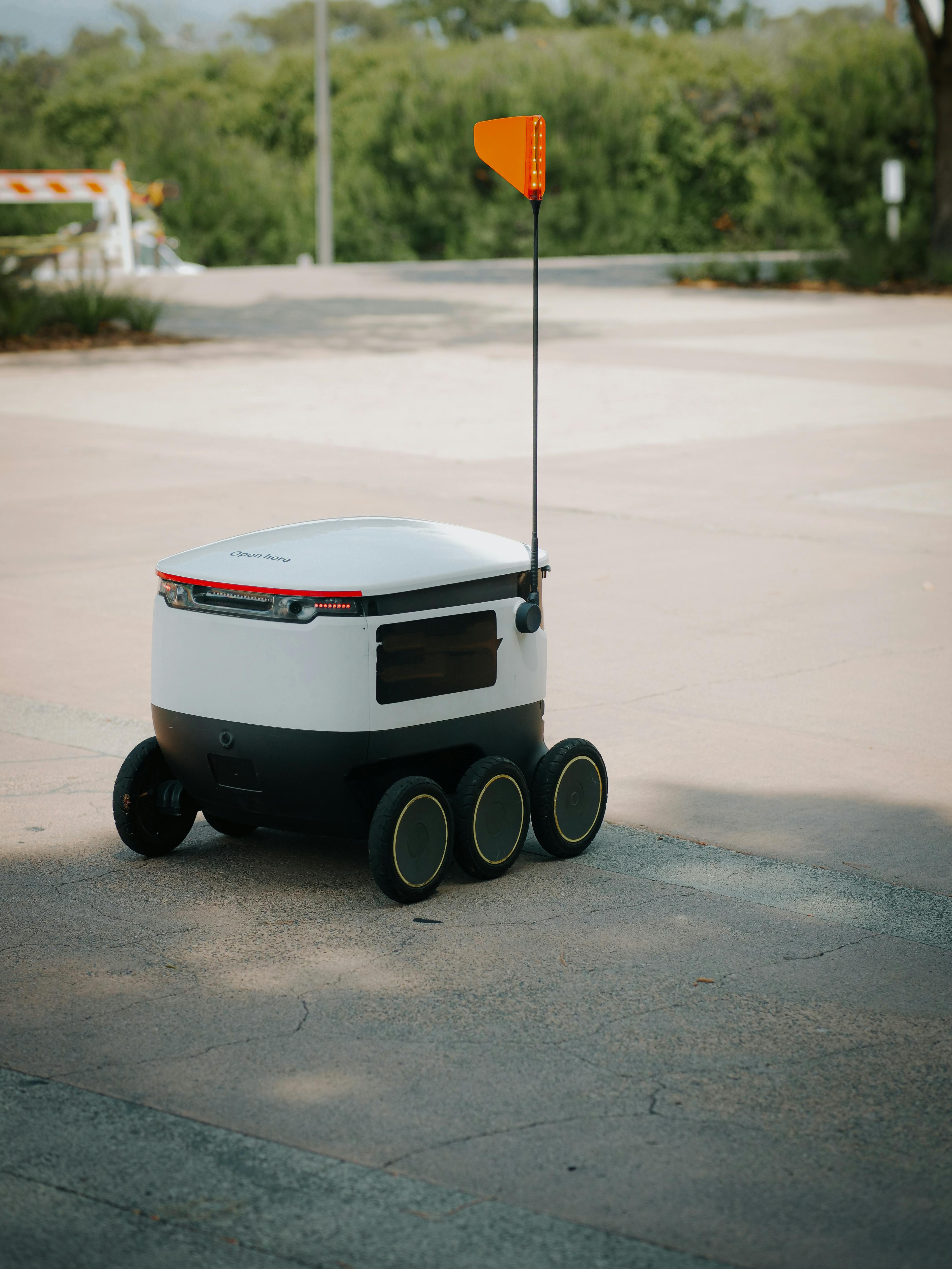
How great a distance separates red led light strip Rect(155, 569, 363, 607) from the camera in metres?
4.62

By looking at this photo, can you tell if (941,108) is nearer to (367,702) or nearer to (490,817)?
(490,817)

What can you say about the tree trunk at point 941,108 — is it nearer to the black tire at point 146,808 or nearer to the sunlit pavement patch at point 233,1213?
the black tire at point 146,808

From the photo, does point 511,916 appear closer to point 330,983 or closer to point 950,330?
point 330,983

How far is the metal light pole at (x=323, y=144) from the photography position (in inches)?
1451

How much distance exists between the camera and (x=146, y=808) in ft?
17.0

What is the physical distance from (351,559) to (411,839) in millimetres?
777

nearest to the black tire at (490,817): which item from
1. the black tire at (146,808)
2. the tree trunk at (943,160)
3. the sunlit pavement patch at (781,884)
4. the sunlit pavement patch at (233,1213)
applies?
the sunlit pavement patch at (781,884)

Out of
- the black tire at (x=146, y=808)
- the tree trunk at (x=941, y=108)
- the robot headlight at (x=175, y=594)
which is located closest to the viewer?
the robot headlight at (x=175, y=594)

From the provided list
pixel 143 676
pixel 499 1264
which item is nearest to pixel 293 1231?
pixel 499 1264

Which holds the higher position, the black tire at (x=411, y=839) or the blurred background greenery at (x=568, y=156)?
the blurred background greenery at (x=568, y=156)

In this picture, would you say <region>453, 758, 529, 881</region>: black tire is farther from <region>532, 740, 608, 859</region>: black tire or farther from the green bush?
the green bush

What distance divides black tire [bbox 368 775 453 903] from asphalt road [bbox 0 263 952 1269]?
0.09m

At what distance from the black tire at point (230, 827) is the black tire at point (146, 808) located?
7 centimetres

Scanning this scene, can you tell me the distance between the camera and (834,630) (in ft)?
26.4
